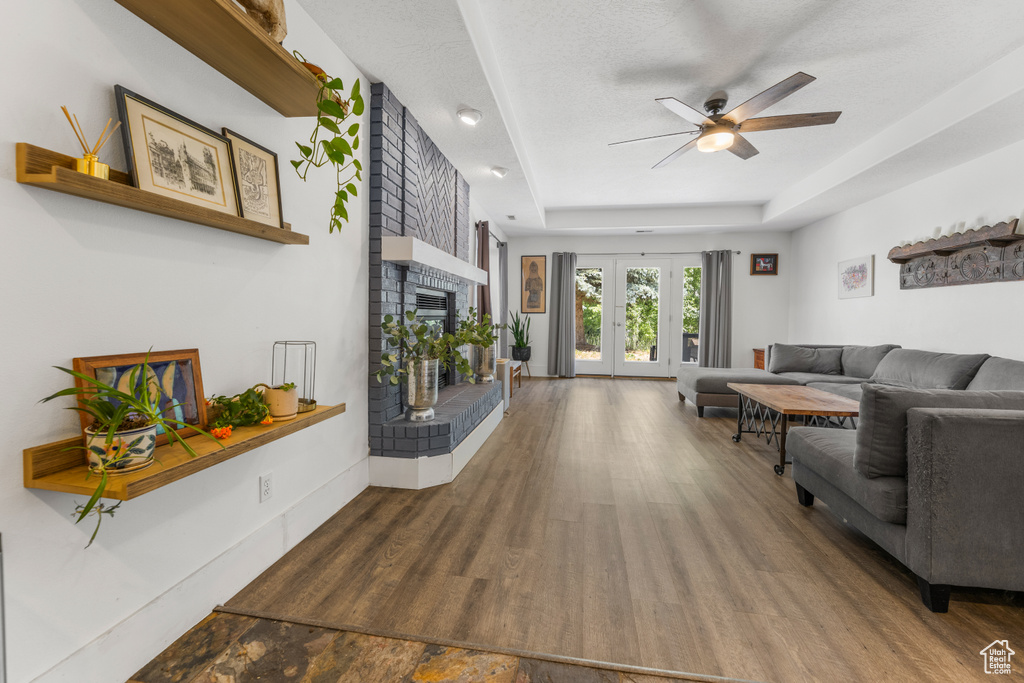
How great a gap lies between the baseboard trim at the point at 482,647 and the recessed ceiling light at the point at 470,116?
277cm

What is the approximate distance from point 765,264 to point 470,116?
5.92m

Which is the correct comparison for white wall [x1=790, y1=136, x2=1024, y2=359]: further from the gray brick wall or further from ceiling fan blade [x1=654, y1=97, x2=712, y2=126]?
the gray brick wall

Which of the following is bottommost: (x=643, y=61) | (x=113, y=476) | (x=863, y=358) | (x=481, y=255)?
(x=113, y=476)

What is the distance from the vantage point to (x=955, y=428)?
1509 millimetres

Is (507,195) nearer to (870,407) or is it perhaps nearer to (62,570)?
(870,407)

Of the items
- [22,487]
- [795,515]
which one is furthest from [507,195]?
[22,487]

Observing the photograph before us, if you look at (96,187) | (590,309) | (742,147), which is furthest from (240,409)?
(590,309)

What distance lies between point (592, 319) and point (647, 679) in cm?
640

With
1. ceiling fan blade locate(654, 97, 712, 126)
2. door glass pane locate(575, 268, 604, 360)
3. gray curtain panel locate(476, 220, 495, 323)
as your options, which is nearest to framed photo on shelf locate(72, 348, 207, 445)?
ceiling fan blade locate(654, 97, 712, 126)

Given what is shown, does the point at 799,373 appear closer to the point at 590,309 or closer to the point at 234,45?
the point at 590,309

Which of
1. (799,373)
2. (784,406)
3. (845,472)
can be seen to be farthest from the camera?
(799,373)

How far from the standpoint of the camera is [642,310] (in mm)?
7316

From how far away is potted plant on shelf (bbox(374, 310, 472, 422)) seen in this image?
2.58 meters

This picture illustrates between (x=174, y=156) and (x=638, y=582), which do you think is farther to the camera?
(x=638, y=582)
